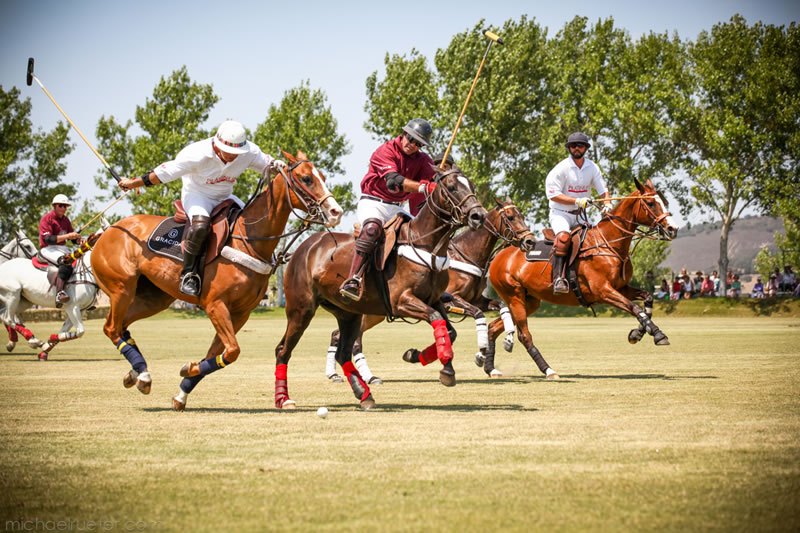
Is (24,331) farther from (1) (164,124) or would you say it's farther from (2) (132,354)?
(1) (164,124)

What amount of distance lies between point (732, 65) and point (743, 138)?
4492mm

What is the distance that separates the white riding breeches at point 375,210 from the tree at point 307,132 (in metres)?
53.0

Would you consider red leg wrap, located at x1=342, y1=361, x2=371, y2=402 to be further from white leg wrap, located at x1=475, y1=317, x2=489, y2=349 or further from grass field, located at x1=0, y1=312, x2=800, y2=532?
white leg wrap, located at x1=475, y1=317, x2=489, y2=349

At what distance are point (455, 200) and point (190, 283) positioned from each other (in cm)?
327

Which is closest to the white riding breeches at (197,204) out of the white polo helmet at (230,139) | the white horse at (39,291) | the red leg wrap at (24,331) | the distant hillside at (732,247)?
the white polo helmet at (230,139)

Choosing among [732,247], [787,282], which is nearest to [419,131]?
[787,282]

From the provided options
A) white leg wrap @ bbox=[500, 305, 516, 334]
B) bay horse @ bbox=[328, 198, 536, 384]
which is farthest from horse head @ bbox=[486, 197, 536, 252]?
white leg wrap @ bbox=[500, 305, 516, 334]

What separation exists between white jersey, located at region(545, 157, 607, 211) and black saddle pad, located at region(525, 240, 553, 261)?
0.85 m

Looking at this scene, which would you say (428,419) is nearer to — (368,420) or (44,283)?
(368,420)

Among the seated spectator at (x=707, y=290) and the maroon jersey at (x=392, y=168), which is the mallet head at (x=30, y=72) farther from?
the seated spectator at (x=707, y=290)

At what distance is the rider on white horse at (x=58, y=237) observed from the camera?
20.1 m

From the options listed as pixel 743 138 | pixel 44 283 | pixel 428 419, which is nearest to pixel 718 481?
pixel 428 419

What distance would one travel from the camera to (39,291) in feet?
72.2

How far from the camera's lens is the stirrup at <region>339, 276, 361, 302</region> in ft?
36.4
